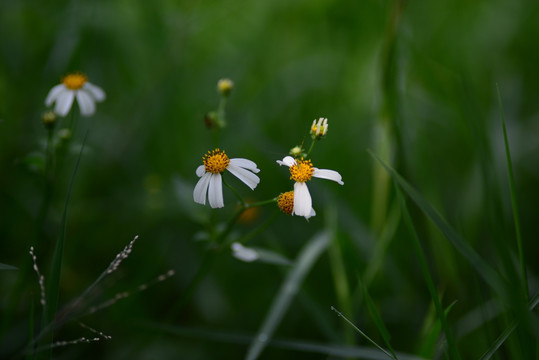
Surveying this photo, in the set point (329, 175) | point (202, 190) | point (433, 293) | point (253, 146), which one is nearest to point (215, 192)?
point (202, 190)

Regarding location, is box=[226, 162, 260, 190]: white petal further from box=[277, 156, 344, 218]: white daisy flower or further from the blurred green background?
the blurred green background

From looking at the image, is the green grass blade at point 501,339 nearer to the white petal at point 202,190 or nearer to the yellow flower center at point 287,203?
the yellow flower center at point 287,203

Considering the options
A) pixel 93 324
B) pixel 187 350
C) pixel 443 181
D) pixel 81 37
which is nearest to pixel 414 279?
pixel 443 181

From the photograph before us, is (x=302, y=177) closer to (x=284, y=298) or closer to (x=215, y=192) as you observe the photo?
(x=215, y=192)

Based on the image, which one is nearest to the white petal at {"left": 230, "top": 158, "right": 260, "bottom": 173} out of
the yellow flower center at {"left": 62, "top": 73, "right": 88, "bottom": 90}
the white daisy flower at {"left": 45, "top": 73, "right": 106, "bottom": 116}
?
the white daisy flower at {"left": 45, "top": 73, "right": 106, "bottom": 116}

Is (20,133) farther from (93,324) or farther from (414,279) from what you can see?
(414,279)

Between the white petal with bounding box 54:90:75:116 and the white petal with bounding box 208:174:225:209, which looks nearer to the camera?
the white petal with bounding box 208:174:225:209

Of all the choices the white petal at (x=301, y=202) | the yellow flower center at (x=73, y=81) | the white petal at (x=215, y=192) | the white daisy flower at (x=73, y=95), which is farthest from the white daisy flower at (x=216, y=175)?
the yellow flower center at (x=73, y=81)
